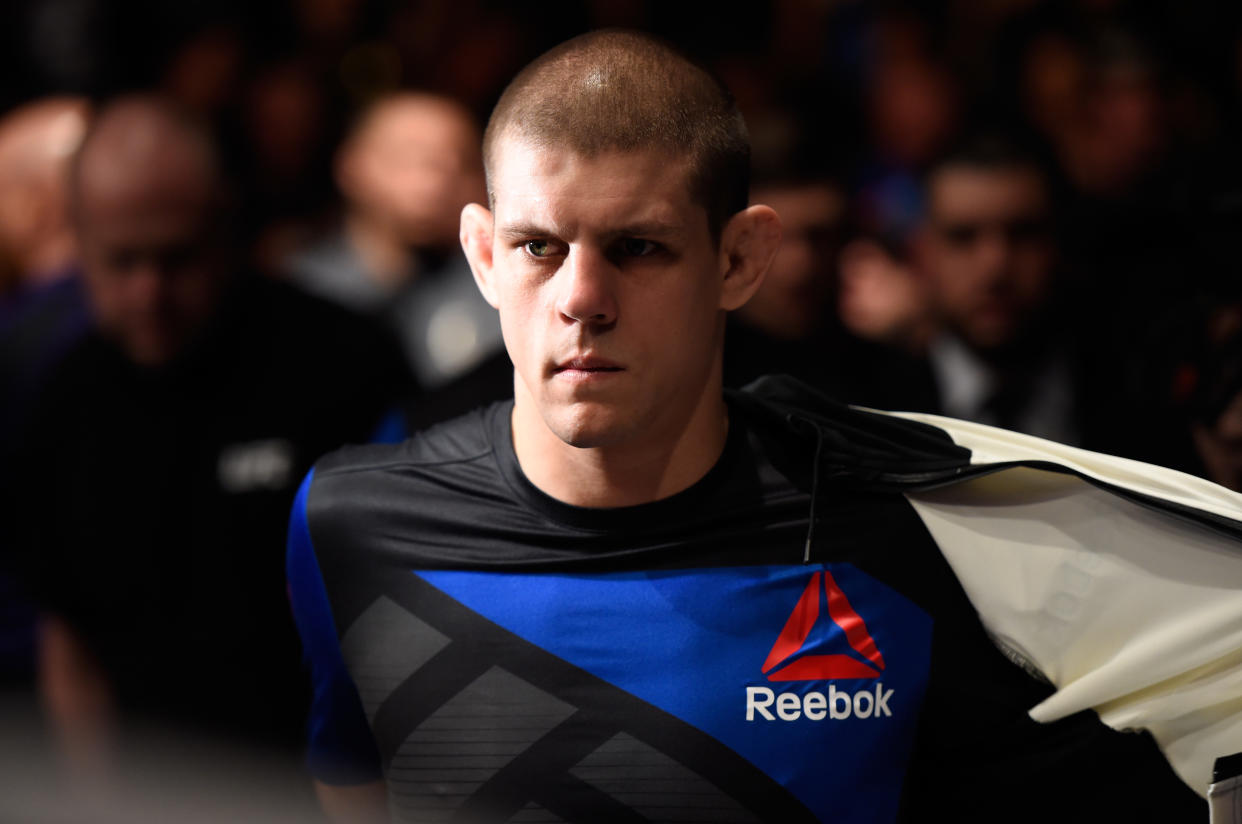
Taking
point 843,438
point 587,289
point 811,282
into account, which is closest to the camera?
point 587,289

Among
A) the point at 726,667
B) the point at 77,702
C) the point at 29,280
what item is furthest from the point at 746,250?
the point at 29,280

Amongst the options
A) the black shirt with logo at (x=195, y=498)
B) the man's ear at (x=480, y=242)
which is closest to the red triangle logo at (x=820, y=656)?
the man's ear at (x=480, y=242)

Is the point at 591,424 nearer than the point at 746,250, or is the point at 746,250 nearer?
the point at 591,424

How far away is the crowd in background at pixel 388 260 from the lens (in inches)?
113

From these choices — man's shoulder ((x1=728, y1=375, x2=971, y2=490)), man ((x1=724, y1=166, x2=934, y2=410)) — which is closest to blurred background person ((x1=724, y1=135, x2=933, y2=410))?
man ((x1=724, y1=166, x2=934, y2=410))

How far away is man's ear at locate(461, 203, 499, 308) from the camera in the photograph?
1.96 m

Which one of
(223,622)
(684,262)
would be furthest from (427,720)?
(223,622)

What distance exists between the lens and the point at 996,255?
371cm

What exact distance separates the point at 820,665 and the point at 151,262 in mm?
1750

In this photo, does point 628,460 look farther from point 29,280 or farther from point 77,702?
point 29,280

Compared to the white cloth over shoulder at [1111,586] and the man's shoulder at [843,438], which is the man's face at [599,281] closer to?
the man's shoulder at [843,438]

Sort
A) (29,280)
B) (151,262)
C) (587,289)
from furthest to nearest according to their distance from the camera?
(29,280) < (151,262) < (587,289)

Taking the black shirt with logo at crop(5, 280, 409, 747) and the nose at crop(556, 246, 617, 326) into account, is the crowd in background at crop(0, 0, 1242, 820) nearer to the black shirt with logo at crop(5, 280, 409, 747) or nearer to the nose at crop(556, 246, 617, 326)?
the black shirt with logo at crop(5, 280, 409, 747)

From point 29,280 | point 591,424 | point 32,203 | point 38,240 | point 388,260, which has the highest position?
point 388,260
